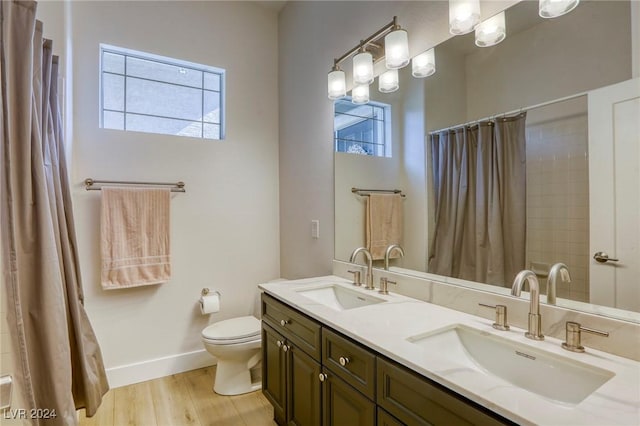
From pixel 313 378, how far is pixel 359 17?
6.70 feet

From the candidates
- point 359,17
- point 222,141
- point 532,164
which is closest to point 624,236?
point 532,164

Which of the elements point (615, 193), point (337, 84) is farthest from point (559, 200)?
point (337, 84)

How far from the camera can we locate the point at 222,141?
109 inches

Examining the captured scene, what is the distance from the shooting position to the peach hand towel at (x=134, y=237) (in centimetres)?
229

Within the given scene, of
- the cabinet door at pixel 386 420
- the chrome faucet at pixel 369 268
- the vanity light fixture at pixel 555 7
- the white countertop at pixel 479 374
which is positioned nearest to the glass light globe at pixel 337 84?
the chrome faucet at pixel 369 268

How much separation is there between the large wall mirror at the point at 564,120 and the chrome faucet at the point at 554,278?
28 millimetres

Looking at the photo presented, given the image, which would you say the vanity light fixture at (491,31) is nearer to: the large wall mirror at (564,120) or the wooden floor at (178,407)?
the large wall mirror at (564,120)

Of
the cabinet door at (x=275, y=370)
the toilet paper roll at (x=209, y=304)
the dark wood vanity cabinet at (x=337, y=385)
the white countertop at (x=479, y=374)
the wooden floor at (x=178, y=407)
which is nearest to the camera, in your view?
the white countertop at (x=479, y=374)

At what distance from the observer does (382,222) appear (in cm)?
191

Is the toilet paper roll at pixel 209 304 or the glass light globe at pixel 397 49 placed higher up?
the glass light globe at pixel 397 49

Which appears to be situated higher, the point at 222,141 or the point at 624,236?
the point at 222,141

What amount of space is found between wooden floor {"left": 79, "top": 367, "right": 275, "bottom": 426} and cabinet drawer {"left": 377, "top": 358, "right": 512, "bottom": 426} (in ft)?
4.18

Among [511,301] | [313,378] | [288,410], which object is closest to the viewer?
[511,301]

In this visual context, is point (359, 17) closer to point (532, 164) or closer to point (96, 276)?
point (532, 164)
